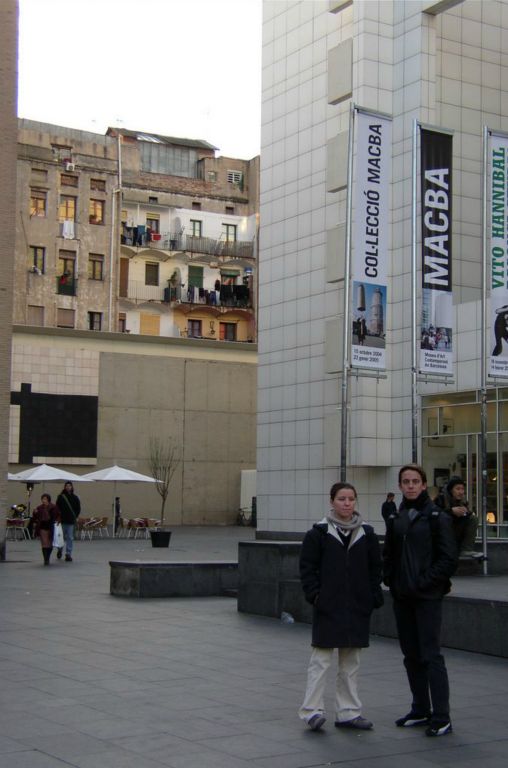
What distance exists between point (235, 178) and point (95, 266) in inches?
621

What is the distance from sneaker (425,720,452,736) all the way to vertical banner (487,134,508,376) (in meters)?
15.7

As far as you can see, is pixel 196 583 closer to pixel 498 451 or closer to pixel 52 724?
pixel 52 724

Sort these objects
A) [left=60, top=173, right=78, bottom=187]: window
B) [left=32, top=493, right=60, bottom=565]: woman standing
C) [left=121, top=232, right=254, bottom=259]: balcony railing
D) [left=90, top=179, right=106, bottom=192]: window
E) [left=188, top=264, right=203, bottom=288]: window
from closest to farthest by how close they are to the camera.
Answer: [left=32, top=493, right=60, bottom=565]: woman standing < [left=60, top=173, right=78, bottom=187]: window < [left=90, top=179, right=106, bottom=192]: window < [left=121, top=232, right=254, bottom=259]: balcony railing < [left=188, top=264, right=203, bottom=288]: window

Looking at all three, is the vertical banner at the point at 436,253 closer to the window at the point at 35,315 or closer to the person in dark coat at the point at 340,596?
the person in dark coat at the point at 340,596

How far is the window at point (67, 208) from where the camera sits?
59688 mm

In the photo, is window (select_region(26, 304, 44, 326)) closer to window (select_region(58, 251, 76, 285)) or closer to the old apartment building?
the old apartment building

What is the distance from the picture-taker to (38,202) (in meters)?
59.1

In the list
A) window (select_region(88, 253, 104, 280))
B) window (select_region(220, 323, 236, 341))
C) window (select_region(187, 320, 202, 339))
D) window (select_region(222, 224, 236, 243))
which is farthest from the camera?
window (select_region(222, 224, 236, 243))

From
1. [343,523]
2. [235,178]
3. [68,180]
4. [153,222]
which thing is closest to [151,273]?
[153,222]

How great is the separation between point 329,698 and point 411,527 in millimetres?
2091

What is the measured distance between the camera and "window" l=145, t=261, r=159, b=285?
2618 inches

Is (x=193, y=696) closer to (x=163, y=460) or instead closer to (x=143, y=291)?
(x=163, y=460)

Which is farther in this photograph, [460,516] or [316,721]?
[460,516]

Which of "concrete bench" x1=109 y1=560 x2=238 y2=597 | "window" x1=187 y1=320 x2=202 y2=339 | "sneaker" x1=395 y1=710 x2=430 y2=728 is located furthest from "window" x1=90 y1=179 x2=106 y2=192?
"sneaker" x1=395 y1=710 x2=430 y2=728
